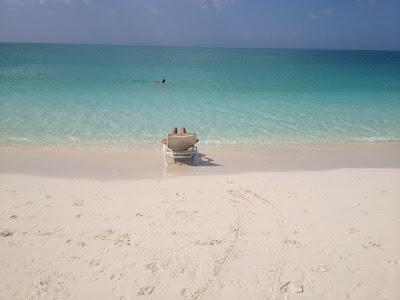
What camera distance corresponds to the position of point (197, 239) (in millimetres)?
5230

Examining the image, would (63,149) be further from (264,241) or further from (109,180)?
(264,241)

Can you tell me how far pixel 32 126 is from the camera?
12000 mm

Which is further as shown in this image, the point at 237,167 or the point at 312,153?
the point at 312,153

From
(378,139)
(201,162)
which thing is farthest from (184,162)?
(378,139)

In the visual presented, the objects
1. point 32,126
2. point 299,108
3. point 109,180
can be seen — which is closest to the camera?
point 109,180

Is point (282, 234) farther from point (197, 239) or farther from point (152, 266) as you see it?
point (152, 266)

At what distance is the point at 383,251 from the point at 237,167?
4.20m

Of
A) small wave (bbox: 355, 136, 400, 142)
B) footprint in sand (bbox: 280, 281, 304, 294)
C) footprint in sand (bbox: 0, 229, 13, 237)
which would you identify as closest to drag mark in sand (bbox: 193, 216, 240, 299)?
footprint in sand (bbox: 280, 281, 304, 294)

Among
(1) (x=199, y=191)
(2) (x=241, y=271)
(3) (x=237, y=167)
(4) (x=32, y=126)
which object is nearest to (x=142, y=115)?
(4) (x=32, y=126)

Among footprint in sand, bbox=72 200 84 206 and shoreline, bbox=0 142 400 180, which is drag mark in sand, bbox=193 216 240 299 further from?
shoreline, bbox=0 142 400 180

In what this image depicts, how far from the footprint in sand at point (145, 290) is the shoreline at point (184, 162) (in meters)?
3.92

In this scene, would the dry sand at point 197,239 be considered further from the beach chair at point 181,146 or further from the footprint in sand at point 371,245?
the beach chair at point 181,146

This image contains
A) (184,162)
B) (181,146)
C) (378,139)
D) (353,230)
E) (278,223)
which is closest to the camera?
(353,230)

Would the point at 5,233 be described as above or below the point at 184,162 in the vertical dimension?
below
